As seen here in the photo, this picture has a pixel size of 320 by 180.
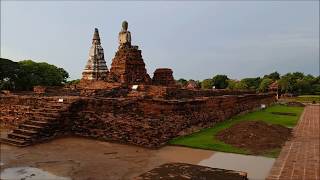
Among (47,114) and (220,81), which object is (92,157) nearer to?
(47,114)

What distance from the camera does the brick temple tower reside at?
23594 millimetres

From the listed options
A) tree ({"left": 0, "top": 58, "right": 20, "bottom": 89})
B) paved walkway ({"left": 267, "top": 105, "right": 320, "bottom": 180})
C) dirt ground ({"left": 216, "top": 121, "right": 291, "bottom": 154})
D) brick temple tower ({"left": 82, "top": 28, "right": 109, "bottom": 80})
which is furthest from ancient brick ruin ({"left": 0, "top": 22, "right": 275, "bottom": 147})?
tree ({"left": 0, "top": 58, "right": 20, "bottom": 89})

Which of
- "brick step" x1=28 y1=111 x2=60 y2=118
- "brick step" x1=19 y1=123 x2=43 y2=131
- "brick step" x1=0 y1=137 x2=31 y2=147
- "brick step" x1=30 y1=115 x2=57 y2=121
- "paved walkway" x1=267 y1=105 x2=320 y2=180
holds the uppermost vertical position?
"brick step" x1=28 y1=111 x2=60 y2=118

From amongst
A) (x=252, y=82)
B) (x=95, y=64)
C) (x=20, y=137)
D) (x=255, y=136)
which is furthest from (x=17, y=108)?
(x=252, y=82)

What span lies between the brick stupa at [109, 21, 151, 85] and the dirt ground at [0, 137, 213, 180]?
9.33m

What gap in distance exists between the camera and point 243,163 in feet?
22.0

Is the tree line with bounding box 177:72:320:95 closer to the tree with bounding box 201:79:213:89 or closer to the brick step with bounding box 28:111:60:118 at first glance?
the tree with bounding box 201:79:213:89

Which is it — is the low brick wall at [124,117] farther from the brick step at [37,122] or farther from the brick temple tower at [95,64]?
the brick temple tower at [95,64]

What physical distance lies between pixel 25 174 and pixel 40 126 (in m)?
3.05

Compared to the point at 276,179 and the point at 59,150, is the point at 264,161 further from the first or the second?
the point at 59,150

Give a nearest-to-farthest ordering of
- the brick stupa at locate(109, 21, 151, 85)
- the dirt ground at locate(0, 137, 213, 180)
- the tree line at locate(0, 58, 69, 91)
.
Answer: the dirt ground at locate(0, 137, 213, 180) → the brick stupa at locate(109, 21, 151, 85) → the tree line at locate(0, 58, 69, 91)

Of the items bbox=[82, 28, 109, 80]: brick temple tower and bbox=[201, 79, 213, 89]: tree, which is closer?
bbox=[82, 28, 109, 80]: brick temple tower

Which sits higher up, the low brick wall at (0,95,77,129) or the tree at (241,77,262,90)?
the tree at (241,77,262,90)

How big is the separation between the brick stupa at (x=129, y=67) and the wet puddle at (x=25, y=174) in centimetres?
1172
